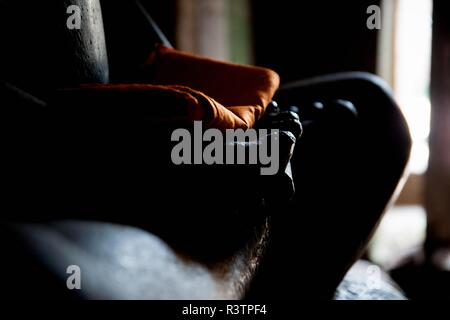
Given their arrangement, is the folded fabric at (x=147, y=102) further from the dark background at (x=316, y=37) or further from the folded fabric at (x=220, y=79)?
the dark background at (x=316, y=37)

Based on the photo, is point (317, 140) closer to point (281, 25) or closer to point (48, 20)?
point (48, 20)

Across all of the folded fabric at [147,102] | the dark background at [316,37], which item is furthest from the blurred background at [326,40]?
the folded fabric at [147,102]

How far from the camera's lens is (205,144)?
552 millimetres

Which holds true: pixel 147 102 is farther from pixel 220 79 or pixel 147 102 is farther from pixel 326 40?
pixel 326 40

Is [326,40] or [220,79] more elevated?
[326,40]

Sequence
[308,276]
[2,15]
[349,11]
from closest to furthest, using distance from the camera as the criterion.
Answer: [2,15], [308,276], [349,11]

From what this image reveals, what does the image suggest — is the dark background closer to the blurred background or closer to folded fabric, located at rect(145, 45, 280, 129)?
the blurred background

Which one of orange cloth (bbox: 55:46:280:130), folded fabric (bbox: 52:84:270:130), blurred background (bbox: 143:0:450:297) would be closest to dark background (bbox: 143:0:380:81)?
blurred background (bbox: 143:0:450:297)

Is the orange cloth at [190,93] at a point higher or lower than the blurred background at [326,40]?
lower

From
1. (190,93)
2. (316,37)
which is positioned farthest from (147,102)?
(316,37)

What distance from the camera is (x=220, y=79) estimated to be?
0.86 m

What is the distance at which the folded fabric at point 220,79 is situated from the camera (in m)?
0.80

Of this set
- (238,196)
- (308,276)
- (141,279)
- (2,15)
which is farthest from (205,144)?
(308,276)
